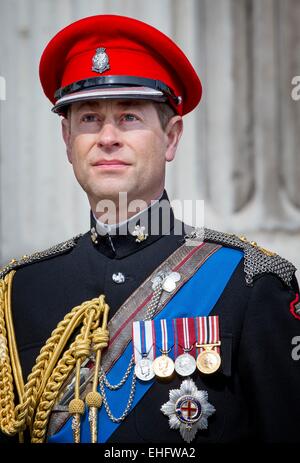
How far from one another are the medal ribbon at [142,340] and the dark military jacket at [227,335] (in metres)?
0.07

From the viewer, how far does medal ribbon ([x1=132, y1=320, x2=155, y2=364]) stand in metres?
2.28

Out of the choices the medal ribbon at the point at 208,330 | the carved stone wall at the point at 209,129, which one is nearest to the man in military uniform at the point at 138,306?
the medal ribbon at the point at 208,330

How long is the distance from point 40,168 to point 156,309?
4.93 feet

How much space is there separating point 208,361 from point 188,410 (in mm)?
117

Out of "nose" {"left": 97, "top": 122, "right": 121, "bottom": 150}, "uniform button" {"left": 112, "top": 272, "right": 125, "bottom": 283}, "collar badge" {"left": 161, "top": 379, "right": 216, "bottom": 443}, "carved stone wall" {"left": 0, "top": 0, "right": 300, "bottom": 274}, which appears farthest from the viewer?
"carved stone wall" {"left": 0, "top": 0, "right": 300, "bottom": 274}

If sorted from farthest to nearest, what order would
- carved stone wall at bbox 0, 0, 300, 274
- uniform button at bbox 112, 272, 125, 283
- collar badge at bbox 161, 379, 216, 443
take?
carved stone wall at bbox 0, 0, 300, 274, uniform button at bbox 112, 272, 125, 283, collar badge at bbox 161, 379, 216, 443

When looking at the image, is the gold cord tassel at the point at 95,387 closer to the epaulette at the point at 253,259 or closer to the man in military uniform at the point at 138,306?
the man in military uniform at the point at 138,306

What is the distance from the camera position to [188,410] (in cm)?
221

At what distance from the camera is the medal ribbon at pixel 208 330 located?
2.27 metres

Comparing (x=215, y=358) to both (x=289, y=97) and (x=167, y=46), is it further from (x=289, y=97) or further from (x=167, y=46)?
(x=289, y=97)

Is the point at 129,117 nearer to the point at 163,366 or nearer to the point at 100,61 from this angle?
the point at 100,61

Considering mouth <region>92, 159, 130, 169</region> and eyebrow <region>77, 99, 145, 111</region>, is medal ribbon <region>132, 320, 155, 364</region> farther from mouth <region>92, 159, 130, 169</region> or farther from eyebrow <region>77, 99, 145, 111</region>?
eyebrow <region>77, 99, 145, 111</region>

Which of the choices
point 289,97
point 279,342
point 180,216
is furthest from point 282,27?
point 279,342

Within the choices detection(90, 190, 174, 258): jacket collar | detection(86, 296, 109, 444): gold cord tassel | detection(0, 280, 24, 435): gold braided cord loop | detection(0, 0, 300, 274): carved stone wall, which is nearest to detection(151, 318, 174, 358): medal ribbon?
detection(86, 296, 109, 444): gold cord tassel
